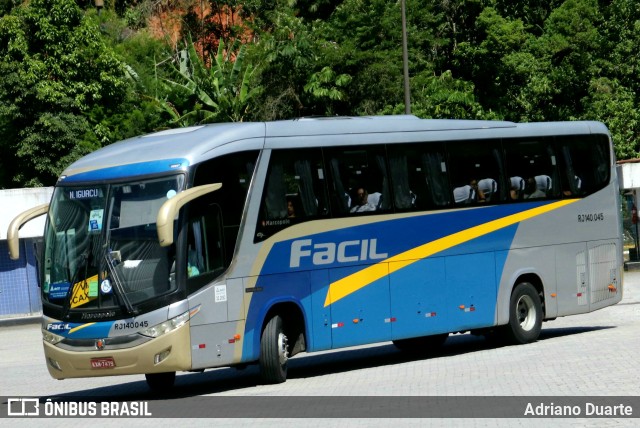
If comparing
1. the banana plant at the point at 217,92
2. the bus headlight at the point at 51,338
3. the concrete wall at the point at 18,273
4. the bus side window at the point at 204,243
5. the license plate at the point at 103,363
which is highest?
the banana plant at the point at 217,92

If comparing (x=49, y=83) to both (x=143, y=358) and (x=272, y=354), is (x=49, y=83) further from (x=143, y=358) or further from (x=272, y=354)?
(x=143, y=358)

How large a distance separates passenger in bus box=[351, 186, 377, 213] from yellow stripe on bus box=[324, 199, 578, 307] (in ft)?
2.70

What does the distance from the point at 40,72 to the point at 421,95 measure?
1484 centimetres

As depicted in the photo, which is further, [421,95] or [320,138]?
[421,95]

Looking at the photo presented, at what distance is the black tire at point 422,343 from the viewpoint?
71.7 ft

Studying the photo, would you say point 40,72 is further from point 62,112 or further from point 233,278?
point 233,278

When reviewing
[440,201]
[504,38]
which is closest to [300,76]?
[504,38]

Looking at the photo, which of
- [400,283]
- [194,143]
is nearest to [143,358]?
[194,143]

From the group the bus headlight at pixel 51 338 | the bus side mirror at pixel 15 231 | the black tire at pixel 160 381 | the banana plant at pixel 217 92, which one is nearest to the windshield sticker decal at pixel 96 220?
the bus side mirror at pixel 15 231

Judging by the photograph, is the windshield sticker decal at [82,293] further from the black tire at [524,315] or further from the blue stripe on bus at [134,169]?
the black tire at [524,315]

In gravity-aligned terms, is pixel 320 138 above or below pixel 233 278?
above

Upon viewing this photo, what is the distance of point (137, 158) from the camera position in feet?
55.2

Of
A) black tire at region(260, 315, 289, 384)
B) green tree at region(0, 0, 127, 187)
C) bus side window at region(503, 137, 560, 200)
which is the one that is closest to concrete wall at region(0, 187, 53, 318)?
green tree at region(0, 0, 127, 187)

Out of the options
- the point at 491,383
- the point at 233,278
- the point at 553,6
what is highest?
the point at 553,6
